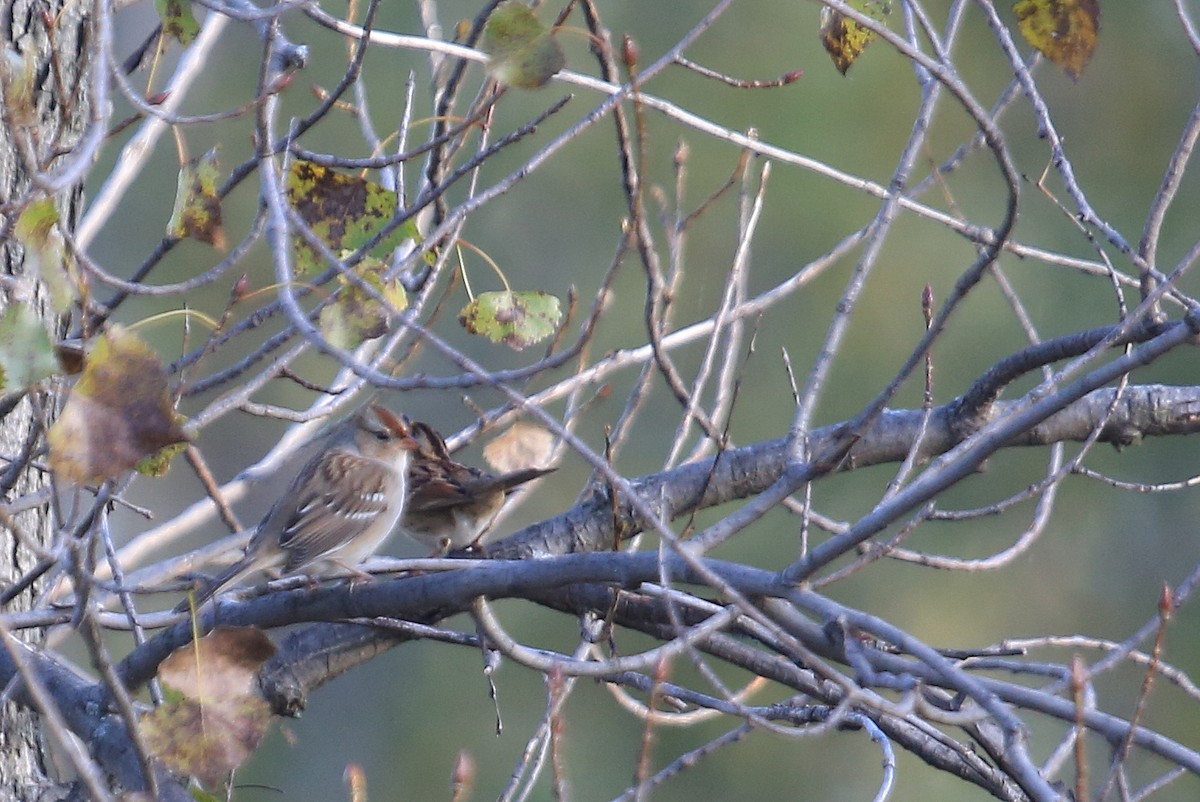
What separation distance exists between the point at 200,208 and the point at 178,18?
0.34 meters

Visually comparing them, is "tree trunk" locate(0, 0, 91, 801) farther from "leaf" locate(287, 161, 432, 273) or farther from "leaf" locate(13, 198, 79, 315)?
"leaf" locate(13, 198, 79, 315)

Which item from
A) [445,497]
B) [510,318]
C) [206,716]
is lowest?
[445,497]

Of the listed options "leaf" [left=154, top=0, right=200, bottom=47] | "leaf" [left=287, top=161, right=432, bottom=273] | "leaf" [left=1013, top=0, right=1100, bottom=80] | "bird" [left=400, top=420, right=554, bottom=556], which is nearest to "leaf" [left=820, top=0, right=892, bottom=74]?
"leaf" [left=1013, top=0, right=1100, bottom=80]

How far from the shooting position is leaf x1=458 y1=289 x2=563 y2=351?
2.81 metres

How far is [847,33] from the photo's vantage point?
2.71 metres

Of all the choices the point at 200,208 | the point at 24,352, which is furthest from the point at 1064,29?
the point at 24,352

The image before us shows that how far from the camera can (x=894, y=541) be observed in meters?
2.42

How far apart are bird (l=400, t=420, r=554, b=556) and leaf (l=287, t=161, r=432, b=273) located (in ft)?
4.90

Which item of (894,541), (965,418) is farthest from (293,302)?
(965,418)

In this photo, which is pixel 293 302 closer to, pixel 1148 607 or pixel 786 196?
pixel 786 196

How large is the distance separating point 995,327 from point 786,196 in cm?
201

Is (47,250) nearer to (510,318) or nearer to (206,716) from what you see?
(206,716)

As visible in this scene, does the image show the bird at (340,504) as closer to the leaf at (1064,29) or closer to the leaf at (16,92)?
the leaf at (16,92)

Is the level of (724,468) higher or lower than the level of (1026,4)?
lower
